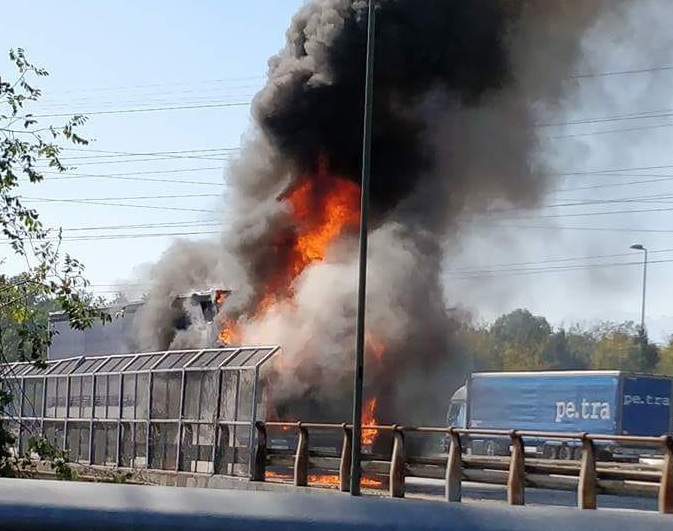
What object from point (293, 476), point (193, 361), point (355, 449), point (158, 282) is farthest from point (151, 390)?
point (158, 282)

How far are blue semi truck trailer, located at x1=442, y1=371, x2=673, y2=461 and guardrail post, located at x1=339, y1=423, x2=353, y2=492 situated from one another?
18.2 m

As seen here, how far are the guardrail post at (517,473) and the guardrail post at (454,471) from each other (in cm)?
114

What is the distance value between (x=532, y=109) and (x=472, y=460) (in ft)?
61.2

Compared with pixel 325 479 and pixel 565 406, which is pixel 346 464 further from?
pixel 565 406

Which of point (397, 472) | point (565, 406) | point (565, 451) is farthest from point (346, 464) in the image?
point (565, 406)

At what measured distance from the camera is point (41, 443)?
1355 cm

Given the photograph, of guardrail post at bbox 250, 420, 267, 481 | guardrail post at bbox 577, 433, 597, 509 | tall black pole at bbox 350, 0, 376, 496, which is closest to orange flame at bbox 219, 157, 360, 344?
guardrail post at bbox 250, 420, 267, 481

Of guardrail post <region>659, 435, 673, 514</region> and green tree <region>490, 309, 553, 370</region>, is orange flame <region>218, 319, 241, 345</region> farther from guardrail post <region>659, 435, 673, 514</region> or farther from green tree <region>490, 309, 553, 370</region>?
green tree <region>490, 309, 553, 370</region>

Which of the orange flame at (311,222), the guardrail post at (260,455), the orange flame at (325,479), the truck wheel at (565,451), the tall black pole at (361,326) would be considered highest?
the orange flame at (311,222)

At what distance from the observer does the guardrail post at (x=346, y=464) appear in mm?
18672

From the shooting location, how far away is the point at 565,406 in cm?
4250

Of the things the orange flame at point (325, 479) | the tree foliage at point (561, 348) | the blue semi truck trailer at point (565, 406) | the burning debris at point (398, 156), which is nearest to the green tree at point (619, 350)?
the tree foliage at point (561, 348)

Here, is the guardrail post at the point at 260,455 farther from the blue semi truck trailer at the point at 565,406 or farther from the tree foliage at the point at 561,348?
the tree foliage at the point at 561,348

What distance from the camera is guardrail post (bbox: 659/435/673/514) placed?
13.7 metres
